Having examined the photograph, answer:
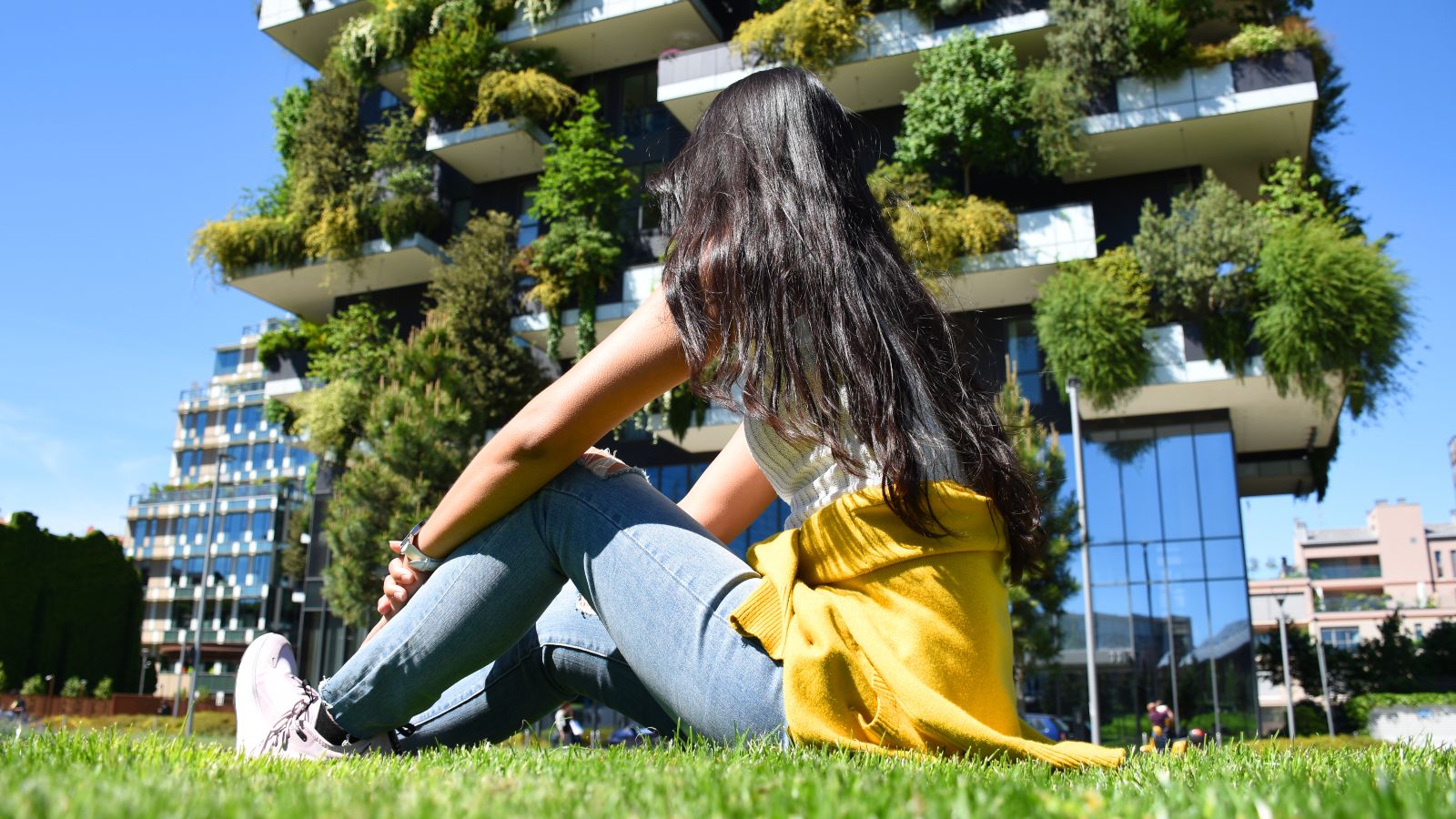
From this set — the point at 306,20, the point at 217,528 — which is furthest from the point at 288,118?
the point at 217,528

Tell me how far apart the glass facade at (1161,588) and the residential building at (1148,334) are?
0.03 meters

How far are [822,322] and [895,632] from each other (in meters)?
0.63

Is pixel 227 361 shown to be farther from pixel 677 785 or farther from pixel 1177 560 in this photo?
pixel 677 785

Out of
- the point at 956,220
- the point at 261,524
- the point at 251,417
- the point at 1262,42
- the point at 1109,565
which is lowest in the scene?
the point at 1109,565

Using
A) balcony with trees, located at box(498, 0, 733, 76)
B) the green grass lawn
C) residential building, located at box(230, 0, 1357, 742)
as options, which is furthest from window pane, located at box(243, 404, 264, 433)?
the green grass lawn

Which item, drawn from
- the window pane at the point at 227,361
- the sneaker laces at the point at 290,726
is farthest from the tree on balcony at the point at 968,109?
the window pane at the point at 227,361

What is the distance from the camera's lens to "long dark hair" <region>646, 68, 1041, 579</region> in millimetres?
2025

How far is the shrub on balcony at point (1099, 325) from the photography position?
1752 cm

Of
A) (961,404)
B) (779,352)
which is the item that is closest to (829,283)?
(779,352)

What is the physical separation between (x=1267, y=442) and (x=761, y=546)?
23657mm

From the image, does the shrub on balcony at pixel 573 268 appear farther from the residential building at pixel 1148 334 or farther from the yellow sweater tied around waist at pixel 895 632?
the yellow sweater tied around waist at pixel 895 632

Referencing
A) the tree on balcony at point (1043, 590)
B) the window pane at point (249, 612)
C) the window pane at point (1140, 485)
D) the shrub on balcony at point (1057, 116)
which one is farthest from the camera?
the window pane at point (249, 612)

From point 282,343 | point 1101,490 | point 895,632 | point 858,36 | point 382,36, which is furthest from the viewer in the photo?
point 282,343

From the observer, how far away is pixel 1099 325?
17469 millimetres
